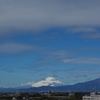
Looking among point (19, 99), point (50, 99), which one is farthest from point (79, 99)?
point (19, 99)

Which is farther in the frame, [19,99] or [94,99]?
[19,99]

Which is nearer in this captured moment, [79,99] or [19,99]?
[79,99]

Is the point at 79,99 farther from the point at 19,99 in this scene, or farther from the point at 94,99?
the point at 19,99

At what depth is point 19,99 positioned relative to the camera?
409 feet

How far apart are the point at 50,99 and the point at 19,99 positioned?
85.1 ft

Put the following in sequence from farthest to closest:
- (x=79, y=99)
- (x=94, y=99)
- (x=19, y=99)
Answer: (x=19, y=99), (x=79, y=99), (x=94, y=99)

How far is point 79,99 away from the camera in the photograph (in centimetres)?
9669

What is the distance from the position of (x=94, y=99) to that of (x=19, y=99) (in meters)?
45.4

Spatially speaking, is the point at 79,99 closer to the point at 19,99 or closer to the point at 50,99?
the point at 50,99

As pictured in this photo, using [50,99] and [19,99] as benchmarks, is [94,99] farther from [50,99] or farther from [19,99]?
[19,99]

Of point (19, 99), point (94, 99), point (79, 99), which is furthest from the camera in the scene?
point (19, 99)

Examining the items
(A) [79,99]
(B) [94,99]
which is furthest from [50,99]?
(B) [94,99]

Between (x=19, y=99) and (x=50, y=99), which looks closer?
(x=50, y=99)

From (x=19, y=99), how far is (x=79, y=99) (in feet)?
112
